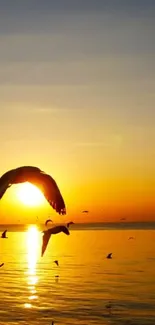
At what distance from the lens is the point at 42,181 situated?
6.35 meters

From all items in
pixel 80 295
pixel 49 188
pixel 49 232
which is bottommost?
pixel 49 188

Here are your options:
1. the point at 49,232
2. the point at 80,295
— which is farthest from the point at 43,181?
the point at 80,295

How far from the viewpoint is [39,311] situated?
1602 inches

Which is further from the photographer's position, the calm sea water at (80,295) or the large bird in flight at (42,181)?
the calm sea water at (80,295)

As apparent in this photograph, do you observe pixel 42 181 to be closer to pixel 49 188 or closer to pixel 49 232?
pixel 49 188

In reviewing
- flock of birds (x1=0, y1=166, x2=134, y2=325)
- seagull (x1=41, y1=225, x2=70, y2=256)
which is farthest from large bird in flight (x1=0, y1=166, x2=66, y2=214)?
seagull (x1=41, y1=225, x2=70, y2=256)

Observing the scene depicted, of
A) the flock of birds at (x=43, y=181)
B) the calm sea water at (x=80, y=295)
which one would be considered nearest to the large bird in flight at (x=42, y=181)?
the flock of birds at (x=43, y=181)

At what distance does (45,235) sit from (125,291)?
42.2m

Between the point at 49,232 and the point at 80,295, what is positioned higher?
the point at 80,295

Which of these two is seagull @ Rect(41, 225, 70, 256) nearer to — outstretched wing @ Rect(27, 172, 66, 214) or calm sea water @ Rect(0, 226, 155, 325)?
outstretched wing @ Rect(27, 172, 66, 214)

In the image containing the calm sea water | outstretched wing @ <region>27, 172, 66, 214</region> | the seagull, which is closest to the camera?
outstretched wing @ <region>27, 172, 66, 214</region>

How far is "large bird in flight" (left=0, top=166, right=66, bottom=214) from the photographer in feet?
20.2

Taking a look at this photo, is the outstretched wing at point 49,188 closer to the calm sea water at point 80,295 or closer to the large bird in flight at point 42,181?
the large bird in flight at point 42,181

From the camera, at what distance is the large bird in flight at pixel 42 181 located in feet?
20.2
